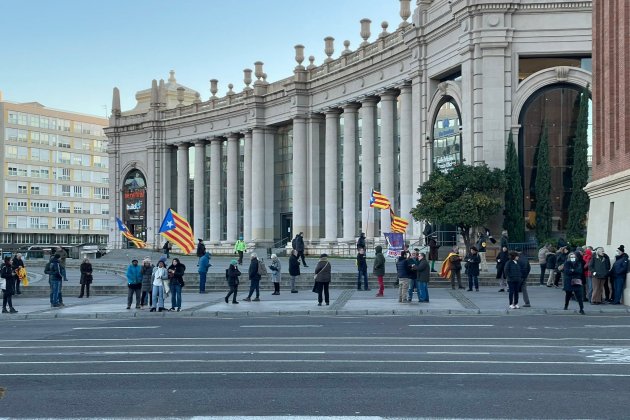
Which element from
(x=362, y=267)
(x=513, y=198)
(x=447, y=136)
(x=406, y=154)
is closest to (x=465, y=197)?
(x=513, y=198)

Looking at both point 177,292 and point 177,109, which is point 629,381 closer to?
point 177,292

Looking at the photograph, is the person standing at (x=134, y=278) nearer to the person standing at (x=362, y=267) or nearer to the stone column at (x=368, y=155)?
the person standing at (x=362, y=267)

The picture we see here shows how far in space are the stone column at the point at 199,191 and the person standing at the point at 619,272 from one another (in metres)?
60.4

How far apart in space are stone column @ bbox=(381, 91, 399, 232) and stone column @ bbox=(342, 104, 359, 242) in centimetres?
496

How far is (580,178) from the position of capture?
45.5 meters

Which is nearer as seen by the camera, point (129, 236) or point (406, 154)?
point (406, 154)

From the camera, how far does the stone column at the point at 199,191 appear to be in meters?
83.9

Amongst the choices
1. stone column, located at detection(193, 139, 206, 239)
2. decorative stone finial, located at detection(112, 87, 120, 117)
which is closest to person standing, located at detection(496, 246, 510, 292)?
stone column, located at detection(193, 139, 206, 239)

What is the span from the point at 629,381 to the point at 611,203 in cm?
1948

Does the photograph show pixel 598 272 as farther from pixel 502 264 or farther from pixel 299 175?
pixel 299 175

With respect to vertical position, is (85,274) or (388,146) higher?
(388,146)

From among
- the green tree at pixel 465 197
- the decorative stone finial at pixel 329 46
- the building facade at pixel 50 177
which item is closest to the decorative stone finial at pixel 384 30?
the decorative stone finial at pixel 329 46

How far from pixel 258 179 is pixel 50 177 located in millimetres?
59072

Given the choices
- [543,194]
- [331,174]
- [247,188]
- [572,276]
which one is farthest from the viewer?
[247,188]
